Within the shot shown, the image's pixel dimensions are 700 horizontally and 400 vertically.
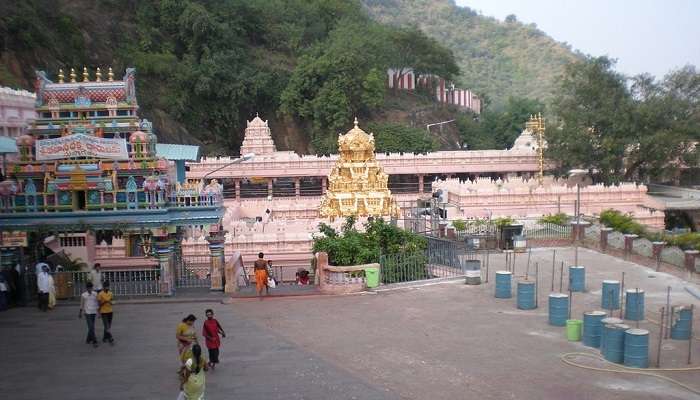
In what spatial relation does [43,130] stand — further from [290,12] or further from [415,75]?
[415,75]

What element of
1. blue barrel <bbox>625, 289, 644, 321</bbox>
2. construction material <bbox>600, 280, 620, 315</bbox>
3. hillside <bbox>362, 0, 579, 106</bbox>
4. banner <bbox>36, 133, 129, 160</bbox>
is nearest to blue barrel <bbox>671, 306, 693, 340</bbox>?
blue barrel <bbox>625, 289, 644, 321</bbox>

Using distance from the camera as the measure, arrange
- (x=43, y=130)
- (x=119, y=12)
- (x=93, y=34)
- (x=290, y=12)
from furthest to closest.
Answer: (x=290, y=12) < (x=119, y=12) < (x=93, y=34) < (x=43, y=130)

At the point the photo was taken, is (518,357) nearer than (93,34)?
Yes

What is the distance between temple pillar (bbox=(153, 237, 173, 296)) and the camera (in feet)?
67.1

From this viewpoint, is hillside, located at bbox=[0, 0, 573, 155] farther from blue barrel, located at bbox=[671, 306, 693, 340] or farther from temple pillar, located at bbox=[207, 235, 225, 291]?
blue barrel, located at bbox=[671, 306, 693, 340]

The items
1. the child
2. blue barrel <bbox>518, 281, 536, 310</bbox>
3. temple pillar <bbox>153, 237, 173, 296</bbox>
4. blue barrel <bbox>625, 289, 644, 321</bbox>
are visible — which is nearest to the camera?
the child

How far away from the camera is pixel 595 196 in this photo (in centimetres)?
4044

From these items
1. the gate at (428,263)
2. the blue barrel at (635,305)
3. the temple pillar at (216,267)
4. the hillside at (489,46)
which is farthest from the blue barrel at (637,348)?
the hillside at (489,46)

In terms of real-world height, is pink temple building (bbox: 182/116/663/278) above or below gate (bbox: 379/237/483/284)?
above

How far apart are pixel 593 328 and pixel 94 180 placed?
1324 centimetres

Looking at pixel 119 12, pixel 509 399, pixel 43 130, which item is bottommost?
pixel 509 399

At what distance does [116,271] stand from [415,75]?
63663 mm

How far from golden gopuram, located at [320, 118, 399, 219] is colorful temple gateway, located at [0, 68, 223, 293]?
43.0 ft

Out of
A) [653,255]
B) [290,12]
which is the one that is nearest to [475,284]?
[653,255]
